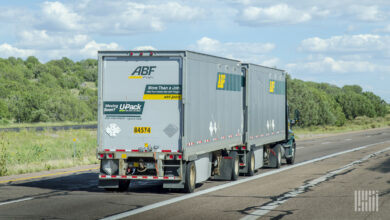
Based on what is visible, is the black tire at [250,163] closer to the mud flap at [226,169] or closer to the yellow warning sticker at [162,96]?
the mud flap at [226,169]

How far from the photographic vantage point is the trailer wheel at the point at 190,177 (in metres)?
14.7

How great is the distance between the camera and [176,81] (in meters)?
14.4

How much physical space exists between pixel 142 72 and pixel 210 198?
11.5 ft

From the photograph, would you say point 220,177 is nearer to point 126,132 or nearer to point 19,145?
point 126,132

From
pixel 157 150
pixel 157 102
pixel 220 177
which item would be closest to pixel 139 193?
pixel 157 150

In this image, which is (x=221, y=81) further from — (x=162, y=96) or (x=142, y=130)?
(x=142, y=130)

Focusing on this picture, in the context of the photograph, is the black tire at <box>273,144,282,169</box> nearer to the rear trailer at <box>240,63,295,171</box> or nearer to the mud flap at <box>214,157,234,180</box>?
the rear trailer at <box>240,63,295,171</box>

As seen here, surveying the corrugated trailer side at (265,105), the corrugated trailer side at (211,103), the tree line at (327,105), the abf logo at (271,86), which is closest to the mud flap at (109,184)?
the corrugated trailer side at (211,103)

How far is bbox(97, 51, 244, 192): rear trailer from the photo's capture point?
1447 centimetres

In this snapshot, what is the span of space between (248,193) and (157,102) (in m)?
3.26

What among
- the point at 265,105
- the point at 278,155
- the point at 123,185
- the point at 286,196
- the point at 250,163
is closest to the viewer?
the point at 286,196

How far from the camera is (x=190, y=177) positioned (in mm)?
14883

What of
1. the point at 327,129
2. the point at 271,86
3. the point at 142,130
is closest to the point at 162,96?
the point at 142,130

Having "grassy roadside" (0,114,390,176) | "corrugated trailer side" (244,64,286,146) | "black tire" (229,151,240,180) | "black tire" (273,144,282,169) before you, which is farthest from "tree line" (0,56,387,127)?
"black tire" (229,151,240,180)
